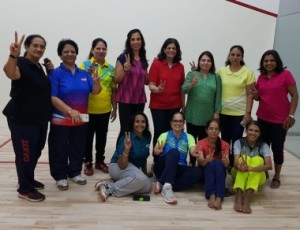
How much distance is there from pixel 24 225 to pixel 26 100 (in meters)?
0.81

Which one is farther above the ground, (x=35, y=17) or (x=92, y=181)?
(x=35, y=17)

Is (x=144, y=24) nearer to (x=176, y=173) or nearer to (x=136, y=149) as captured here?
(x=136, y=149)

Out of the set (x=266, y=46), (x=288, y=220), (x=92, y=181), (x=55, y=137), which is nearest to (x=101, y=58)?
(x=55, y=137)

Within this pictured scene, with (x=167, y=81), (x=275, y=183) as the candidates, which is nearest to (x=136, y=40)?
(x=167, y=81)

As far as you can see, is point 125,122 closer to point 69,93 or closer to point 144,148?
point 144,148

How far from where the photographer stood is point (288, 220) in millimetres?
2357

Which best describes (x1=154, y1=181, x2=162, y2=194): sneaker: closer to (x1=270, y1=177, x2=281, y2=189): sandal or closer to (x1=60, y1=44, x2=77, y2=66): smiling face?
(x1=270, y1=177, x2=281, y2=189): sandal

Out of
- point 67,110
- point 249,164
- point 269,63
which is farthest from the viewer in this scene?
point 269,63

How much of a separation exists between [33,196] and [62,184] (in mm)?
294

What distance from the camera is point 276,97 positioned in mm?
2865

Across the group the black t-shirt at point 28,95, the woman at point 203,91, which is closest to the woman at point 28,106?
the black t-shirt at point 28,95

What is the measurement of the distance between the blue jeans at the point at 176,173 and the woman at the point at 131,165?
142 mm

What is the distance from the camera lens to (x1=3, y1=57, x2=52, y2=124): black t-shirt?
2285 millimetres

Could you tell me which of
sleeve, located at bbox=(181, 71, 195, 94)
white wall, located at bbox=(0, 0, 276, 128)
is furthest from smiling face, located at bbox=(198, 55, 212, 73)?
white wall, located at bbox=(0, 0, 276, 128)
